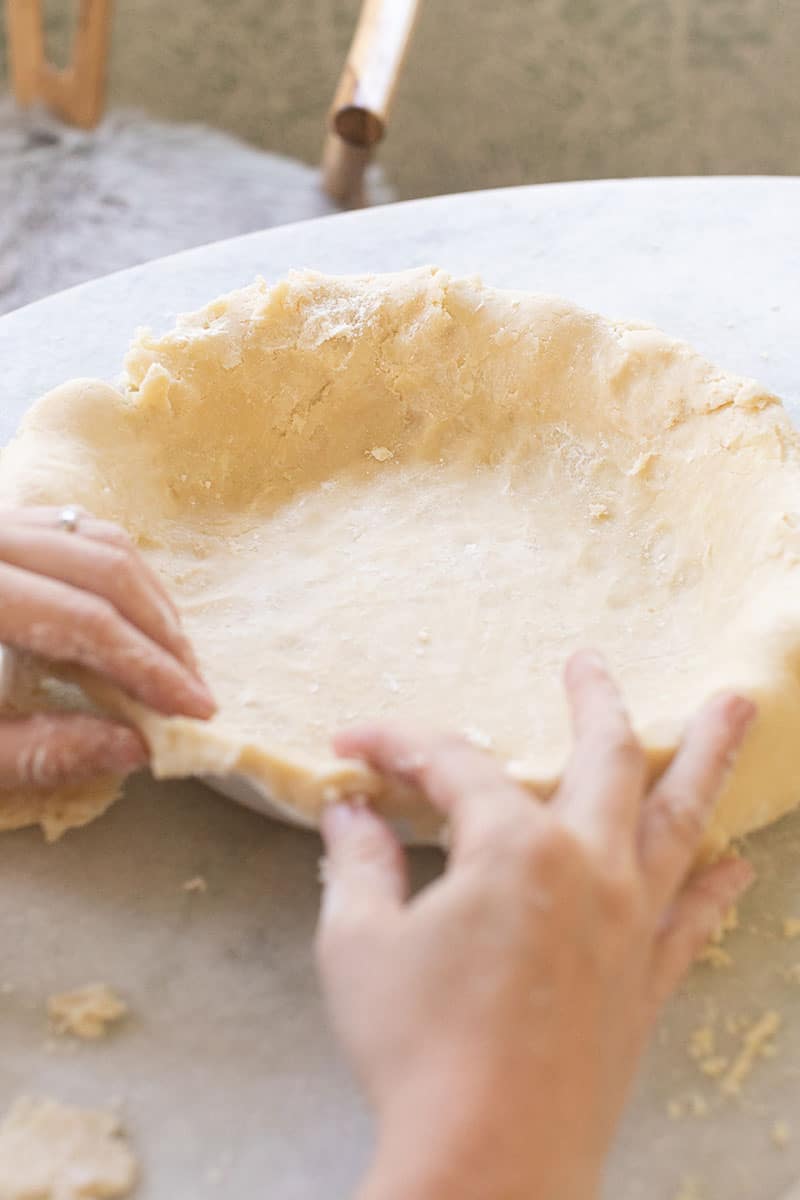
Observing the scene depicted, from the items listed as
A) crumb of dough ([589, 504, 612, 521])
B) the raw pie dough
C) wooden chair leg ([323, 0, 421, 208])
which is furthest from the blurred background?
crumb of dough ([589, 504, 612, 521])

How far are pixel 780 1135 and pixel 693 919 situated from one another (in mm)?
143

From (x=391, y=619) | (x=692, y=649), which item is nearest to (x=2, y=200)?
(x=391, y=619)

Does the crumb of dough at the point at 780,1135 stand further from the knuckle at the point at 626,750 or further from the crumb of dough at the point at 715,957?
the knuckle at the point at 626,750

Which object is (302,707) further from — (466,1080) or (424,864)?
(466,1080)

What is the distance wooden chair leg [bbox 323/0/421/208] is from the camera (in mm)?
1901

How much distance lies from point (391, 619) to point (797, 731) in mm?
344

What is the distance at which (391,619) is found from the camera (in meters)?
1.02

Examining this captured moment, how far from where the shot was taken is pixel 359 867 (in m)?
0.73

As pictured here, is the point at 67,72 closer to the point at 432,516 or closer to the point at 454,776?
the point at 432,516

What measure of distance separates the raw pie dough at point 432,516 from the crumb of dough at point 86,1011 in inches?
5.8

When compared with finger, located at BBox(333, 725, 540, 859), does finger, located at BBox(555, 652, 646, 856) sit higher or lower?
higher

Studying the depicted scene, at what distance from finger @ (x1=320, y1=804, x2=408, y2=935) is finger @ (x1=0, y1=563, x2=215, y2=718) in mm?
141

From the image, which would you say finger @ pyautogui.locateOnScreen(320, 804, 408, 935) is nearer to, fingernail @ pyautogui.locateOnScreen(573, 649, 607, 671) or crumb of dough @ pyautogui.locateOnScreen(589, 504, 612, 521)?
fingernail @ pyautogui.locateOnScreen(573, 649, 607, 671)

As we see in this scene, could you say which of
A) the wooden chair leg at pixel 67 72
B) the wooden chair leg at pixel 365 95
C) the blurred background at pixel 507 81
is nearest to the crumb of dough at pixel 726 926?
→ the wooden chair leg at pixel 365 95
